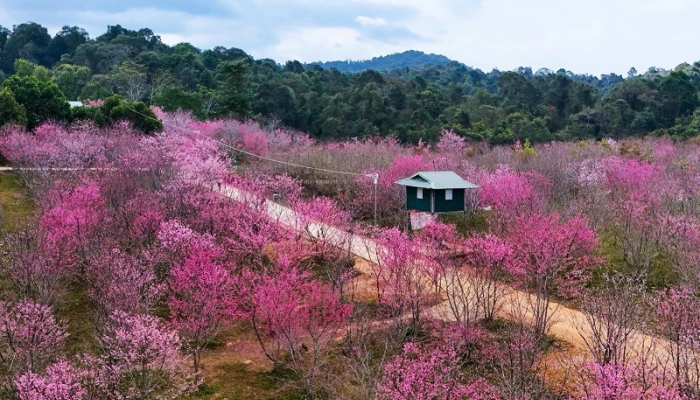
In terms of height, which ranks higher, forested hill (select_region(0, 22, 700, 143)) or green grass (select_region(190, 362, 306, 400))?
forested hill (select_region(0, 22, 700, 143))

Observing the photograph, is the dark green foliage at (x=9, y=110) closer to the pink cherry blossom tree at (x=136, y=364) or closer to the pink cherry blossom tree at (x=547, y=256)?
the pink cherry blossom tree at (x=136, y=364)

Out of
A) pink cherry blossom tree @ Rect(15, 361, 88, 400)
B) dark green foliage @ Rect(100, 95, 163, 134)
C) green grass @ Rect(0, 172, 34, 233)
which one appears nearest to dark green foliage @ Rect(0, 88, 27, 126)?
green grass @ Rect(0, 172, 34, 233)

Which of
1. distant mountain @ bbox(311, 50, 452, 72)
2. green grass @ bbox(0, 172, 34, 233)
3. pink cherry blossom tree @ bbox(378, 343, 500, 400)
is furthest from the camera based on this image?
distant mountain @ bbox(311, 50, 452, 72)

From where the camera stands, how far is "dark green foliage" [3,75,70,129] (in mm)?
25922

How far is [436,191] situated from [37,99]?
19056 mm

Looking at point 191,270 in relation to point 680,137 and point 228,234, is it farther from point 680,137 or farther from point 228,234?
point 680,137

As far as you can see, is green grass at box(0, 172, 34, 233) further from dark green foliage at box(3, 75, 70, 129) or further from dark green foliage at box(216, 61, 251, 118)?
dark green foliage at box(216, 61, 251, 118)

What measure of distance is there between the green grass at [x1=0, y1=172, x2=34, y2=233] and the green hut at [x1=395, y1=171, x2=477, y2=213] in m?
12.7

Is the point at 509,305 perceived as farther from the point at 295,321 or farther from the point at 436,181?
the point at 436,181

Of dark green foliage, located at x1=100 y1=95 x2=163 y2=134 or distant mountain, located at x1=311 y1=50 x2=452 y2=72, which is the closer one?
dark green foliage, located at x1=100 y1=95 x2=163 y2=134

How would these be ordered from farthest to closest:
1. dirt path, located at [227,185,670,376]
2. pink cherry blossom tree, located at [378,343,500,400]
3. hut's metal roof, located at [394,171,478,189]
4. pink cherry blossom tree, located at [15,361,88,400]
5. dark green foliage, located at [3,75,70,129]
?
dark green foliage, located at [3,75,70,129]
hut's metal roof, located at [394,171,478,189]
dirt path, located at [227,185,670,376]
pink cherry blossom tree, located at [378,343,500,400]
pink cherry blossom tree, located at [15,361,88,400]

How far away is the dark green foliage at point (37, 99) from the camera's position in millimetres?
25922

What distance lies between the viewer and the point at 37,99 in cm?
2622

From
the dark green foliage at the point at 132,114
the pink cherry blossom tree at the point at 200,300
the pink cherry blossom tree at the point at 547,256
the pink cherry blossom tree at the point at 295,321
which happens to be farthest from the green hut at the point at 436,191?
the dark green foliage at the point at 132,114
